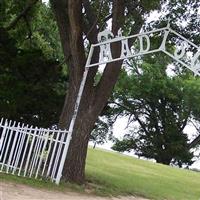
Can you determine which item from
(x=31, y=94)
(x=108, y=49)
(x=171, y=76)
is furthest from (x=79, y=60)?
(x=171, y=76)

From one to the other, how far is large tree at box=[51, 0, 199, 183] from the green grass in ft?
3.62

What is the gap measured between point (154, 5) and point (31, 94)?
16.1 ft

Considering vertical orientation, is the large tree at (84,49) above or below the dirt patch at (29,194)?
above

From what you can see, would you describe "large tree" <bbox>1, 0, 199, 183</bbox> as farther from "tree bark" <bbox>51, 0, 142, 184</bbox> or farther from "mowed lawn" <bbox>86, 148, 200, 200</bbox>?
"mowed lawn" <bbox>86, 148, 200, 200</bbox>

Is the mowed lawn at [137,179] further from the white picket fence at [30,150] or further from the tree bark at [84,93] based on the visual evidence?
the white picket fence at [30,150]

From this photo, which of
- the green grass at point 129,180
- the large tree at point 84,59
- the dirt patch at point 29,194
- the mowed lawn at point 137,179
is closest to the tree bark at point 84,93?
the large tree at point 84,59

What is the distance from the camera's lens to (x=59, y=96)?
18.0m

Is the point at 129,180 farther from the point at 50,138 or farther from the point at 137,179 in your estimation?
the point at 50,138

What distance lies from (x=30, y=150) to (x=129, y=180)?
725cm

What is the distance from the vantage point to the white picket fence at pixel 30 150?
44.6ft

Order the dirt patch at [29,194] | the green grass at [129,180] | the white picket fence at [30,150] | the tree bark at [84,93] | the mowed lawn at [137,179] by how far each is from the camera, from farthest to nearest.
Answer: the mowed lawn at [137,179] → the tree bark at [84,93] → the green grass at [129,180] → the white picket fence at [30,150] → the dirt patch at [29,194]

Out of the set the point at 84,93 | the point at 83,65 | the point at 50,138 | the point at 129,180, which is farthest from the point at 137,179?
the point at 50,138

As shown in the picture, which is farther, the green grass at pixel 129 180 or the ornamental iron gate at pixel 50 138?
the green grass at pixel 129 180

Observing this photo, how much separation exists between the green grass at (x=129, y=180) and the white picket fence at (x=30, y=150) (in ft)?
1.67
